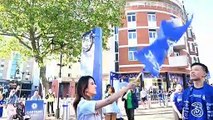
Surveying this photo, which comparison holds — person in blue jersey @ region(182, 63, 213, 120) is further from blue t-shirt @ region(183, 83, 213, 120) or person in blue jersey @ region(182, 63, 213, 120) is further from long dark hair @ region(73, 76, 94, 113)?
long dark hair @ region(73, 76, 94, 113)

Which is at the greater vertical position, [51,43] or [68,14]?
[68,14]

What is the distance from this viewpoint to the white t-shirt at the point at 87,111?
317cm

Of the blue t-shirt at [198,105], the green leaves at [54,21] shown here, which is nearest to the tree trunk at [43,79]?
the green leaves at [54,21]

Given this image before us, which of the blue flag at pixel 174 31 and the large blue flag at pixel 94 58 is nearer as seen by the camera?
the blue flag at pixel 174 31

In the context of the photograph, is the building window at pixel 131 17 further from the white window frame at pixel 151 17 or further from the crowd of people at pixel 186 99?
the crowd of people at pixel 186 99

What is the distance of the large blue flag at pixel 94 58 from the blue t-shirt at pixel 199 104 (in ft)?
7.87

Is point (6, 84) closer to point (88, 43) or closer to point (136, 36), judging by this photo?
point (136, 36)

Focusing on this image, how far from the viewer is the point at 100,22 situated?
Result: 1700 centimetres

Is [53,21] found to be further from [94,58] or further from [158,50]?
[158,50]

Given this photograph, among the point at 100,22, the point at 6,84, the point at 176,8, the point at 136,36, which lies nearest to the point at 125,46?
the point at 136,36

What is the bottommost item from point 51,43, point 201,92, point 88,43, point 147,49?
point 201,92

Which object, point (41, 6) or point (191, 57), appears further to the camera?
point (191, 57)

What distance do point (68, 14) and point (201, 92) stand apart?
1305cm

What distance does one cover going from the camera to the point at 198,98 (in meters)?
3.91
